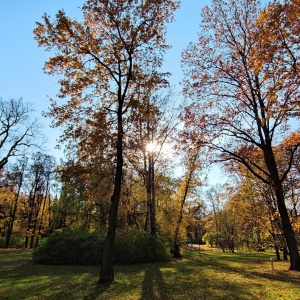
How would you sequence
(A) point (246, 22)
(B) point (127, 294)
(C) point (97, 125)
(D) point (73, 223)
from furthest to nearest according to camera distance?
(D) point (73, 223)
(A) point (246, 22)
(C) point (97, 125)
(B) point (127, 294)

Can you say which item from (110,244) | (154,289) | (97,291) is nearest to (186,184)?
(110,244)

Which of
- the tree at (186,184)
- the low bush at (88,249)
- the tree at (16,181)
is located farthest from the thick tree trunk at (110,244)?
the tree at (16,181)

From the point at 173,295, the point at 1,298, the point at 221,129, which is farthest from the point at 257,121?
the point at 1,298

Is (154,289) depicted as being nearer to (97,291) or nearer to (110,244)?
(97,291)

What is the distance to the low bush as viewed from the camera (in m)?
16.2

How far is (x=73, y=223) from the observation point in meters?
30.0

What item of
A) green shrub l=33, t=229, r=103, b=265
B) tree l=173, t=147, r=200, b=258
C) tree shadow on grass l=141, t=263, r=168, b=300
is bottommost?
tree shadow on grass l=141, t=263, r=168, b=300

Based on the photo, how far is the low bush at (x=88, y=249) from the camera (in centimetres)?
1616

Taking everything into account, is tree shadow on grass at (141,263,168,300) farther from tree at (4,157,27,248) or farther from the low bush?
tree at (4,157,27,248)

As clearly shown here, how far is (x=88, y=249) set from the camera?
16.3 meters

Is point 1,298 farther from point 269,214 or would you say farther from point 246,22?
point 269,214

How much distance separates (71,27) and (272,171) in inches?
464

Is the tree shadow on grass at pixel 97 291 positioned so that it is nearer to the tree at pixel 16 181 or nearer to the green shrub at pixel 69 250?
the green shrub at pixel 69 250

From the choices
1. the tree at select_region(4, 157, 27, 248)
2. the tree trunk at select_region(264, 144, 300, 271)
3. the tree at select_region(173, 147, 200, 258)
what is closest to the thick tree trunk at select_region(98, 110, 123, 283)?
the tree trunk at select_region(264, 144, 300, 271)
